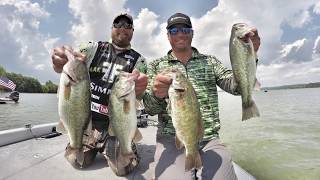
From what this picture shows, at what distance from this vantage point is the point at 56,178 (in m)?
5.43

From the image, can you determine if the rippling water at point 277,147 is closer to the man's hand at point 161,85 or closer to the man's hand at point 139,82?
the man's hand at point 161,85

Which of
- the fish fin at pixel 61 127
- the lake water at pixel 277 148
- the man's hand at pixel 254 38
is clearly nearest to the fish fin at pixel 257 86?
the man's hand at pixel 254 38

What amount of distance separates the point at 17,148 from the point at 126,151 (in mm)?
4027

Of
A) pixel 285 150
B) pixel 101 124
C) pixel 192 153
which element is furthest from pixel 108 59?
pixel 285 150

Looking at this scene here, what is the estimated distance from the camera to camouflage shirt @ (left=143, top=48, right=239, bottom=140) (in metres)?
5.04

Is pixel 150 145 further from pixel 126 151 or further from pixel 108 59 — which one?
pixel 126 151

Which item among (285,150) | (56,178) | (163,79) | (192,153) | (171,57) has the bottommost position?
(285,150)

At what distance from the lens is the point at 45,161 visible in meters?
6.28

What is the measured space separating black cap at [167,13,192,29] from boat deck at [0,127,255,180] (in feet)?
8.33

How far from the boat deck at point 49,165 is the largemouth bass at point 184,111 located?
1.86 metres

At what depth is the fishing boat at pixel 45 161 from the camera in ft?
18.3

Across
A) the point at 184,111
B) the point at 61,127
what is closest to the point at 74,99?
the point at 61,127

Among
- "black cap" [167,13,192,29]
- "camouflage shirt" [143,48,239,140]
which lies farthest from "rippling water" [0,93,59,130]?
"black cap" [167,13,192,29]

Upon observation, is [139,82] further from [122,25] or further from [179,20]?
[122,25]
